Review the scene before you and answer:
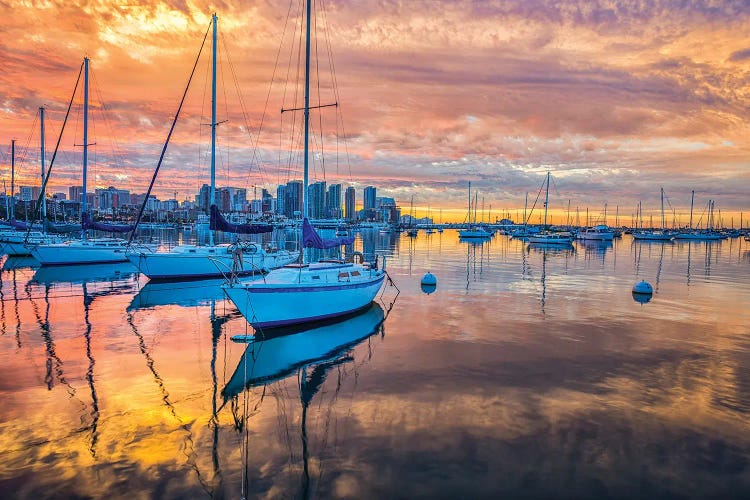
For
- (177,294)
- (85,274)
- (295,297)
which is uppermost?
(295,297)

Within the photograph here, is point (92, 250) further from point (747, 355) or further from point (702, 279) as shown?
point (702, 279)

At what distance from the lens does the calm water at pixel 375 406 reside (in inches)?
330

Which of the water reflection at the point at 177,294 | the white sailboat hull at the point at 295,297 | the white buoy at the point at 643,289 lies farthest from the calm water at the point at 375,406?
the white buoy at the point at 643,289

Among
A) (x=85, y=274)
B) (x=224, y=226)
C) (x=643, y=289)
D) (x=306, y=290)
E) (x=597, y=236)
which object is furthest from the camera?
(x=597, y=236)

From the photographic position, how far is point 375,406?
38.5 feet

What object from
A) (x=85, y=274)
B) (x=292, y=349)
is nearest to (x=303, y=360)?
(x=292, y=349)

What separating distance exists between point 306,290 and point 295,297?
0.54 metres

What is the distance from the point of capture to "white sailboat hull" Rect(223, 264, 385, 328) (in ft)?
58.5

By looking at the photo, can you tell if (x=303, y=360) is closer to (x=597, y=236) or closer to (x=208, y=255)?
(x=208, y=255)

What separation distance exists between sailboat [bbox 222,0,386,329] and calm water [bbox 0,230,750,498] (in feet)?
3.06

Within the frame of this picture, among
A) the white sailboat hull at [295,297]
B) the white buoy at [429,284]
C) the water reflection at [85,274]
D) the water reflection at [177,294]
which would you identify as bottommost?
the water reflection at [177,294]

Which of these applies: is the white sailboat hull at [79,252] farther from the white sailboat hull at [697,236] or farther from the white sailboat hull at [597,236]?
the white sailboat hull at [697,236]

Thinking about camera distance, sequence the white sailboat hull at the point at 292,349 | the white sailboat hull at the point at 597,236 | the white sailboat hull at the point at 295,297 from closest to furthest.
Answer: the white sailboat hull at the point at 292,349, the white sailboat hull at the point at 295,297, the white sailboat hull at the point at 597,236

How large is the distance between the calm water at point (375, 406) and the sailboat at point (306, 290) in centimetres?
93
